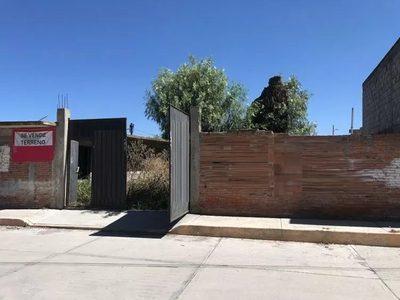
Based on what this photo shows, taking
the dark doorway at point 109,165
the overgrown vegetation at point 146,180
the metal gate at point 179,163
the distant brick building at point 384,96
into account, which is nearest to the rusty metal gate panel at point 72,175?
the dark doorway at point 109,165

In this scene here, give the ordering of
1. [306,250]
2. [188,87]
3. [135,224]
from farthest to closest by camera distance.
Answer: [188,87] → [135,224] → [306,250]

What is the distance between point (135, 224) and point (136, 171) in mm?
2949

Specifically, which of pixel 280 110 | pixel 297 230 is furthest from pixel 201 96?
pixel 297 230

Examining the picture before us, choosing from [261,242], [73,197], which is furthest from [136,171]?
[261,242]

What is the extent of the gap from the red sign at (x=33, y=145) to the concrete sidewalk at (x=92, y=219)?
1647mm

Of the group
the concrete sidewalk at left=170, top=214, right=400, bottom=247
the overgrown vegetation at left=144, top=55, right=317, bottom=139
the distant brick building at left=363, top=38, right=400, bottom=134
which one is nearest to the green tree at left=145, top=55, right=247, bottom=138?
the overgrown vegetation at left=144, top=55, right=317, bottom=139

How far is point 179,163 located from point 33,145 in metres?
5.40

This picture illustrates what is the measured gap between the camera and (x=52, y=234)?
978 centimetres

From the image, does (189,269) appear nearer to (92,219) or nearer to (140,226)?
(140,226)

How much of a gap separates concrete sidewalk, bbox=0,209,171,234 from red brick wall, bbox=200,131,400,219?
1.55 metres

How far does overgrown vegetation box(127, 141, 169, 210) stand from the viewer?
484 inches

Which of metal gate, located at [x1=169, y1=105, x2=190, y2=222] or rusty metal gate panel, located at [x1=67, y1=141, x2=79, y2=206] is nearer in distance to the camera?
metal gate, located at [x1=169, y1=105, x2=190, y2=222]

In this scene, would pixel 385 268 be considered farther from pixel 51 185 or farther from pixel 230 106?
pixel 230 106

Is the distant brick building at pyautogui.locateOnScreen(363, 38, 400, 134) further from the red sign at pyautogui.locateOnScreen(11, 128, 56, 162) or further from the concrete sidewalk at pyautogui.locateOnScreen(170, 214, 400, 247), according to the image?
the red sign at pyautogui.locateOnScreen(11, 128, 56, 162)
